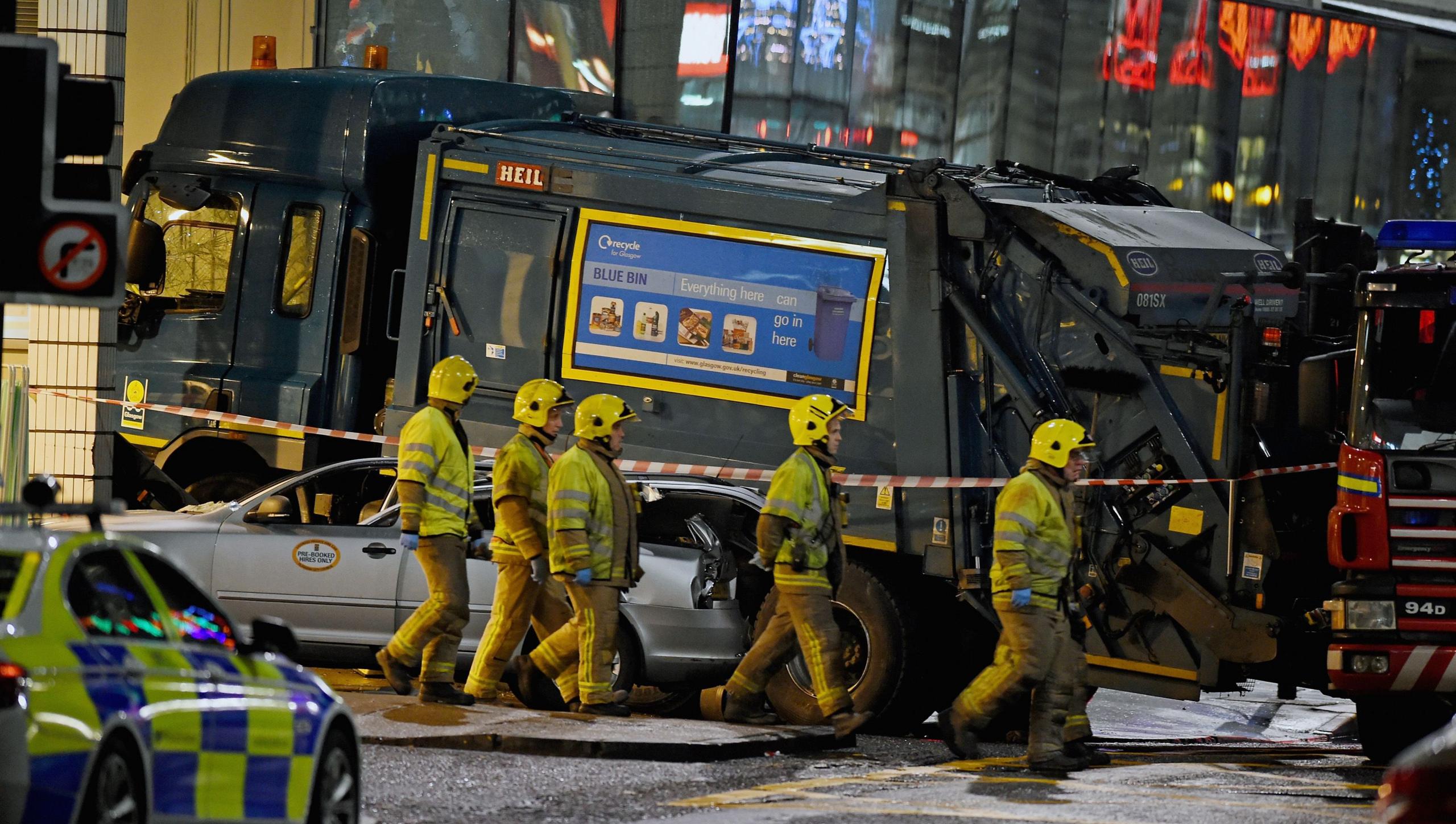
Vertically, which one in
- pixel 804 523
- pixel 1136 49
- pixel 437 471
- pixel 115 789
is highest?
pixel 1136 49

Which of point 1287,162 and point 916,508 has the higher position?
point 1287,162

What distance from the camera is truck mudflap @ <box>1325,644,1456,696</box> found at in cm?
1072

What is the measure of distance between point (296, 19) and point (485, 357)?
8.40 meters

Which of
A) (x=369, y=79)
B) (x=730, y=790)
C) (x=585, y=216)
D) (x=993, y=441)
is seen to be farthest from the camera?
(x=369, y=79)

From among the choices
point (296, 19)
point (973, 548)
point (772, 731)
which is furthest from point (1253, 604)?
point (296, 19)

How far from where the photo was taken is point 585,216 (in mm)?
13047

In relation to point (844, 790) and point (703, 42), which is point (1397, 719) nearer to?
point (844, 790)

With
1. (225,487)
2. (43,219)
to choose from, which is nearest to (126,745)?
(43,219)

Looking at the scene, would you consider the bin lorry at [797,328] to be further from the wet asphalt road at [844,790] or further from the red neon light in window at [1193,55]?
the red neon light in window at [1193,55]

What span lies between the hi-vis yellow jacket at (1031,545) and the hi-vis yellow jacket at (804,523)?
93 centimetres

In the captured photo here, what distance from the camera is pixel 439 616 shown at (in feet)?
36.9

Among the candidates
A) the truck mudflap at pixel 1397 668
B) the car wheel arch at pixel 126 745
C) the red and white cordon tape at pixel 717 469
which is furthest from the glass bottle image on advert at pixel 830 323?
the car wheel arch at pixel 126 745

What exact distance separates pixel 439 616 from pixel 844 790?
2652 millimetres

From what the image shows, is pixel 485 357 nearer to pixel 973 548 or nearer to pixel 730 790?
pixel 973 548
